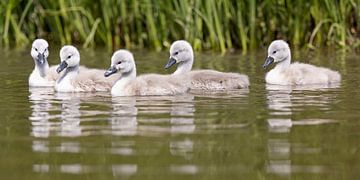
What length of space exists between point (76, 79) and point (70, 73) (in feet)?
0.83

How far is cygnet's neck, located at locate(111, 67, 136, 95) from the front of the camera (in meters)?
10.8

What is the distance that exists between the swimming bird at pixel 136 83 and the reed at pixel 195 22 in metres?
4.50

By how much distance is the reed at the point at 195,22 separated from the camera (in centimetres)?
1573

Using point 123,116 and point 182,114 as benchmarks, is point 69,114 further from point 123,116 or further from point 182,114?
point 182,114

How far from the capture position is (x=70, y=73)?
1170cm

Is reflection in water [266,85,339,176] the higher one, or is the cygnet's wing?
the cygnet's wing

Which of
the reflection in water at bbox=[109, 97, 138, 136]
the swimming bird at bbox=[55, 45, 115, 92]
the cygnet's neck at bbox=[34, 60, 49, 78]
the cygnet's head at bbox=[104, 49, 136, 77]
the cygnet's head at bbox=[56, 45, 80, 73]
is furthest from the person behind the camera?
the cygnet's neck at bbox=[34, 60, 49, 78]

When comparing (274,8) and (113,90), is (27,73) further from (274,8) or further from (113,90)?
(274,8)

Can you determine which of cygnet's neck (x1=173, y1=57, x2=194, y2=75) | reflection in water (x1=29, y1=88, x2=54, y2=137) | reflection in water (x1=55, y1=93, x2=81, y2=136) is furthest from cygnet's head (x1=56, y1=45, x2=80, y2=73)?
cygnet's neck (x1=173, y1=57, x2=194, y2=75)

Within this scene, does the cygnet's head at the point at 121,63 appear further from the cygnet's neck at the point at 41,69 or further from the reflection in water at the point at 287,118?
the cygnet's neck at the point at 41,69

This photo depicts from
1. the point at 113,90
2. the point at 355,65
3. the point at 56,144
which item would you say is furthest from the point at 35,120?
the point at 355,65

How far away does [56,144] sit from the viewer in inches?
299

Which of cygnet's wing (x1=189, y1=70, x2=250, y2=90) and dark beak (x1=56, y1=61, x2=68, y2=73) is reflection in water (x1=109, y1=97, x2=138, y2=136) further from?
dark beak (x1=56, y1=61, x2=68, y2=73)

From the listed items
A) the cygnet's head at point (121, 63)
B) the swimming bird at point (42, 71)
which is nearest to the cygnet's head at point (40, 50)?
the swimming bird at point (42, 71)
